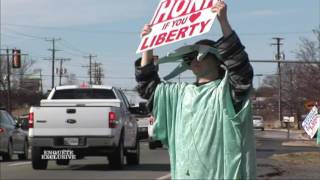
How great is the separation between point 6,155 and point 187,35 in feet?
60.0

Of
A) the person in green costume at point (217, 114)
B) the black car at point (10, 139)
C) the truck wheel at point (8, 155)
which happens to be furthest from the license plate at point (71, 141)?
the person in green costume at point (217, 114)

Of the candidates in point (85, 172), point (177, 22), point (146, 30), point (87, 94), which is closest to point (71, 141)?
point (85, 172)

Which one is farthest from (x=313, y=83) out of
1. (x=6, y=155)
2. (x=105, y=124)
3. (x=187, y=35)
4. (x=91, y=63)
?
(x=91, y=63)

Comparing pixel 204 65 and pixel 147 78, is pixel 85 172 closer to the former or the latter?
pixel 147 78

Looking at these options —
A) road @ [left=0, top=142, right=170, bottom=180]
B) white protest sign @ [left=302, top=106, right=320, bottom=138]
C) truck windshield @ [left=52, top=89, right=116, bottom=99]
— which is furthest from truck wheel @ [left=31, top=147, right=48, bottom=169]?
white protest sign @ [left=302, top=106, right=320, bottom=138]

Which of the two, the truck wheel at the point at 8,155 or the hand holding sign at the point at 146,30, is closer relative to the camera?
the hand holding sign at the point at 146,30

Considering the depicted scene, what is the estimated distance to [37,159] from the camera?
661 inches

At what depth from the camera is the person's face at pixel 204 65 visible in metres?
4.57

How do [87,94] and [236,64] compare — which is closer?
[236,64]

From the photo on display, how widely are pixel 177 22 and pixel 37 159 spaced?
1240cm

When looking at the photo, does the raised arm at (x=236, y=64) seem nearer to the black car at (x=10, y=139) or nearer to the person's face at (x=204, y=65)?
the person's face at (x=204, y=65)

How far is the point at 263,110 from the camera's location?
13450cm

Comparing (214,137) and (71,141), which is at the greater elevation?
(214,137)

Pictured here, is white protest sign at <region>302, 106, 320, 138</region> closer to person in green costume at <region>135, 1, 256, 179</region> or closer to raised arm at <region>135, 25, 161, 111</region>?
raised arm at <region>135, 25, 161, 111</region>
